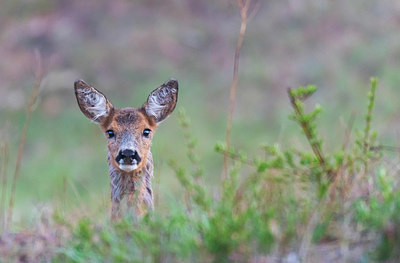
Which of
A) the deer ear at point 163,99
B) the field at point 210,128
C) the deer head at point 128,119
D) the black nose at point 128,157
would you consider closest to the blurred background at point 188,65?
the field at point 210,128

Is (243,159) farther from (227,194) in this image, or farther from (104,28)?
(104,28)

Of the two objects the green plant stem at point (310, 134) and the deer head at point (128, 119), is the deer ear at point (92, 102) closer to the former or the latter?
the deer head at point (128, 119)

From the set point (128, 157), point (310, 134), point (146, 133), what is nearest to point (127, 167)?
point (128, 157)

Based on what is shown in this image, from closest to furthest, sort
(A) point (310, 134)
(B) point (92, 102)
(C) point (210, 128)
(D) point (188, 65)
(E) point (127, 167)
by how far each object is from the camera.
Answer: (A) point (310, 134)
(E) point (127, 167)
(B) point (92, 102)
(C) point (210, 128)
(D) point (188, 65)

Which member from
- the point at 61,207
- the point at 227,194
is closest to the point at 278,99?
the point at 61,207

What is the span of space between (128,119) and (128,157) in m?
0.45

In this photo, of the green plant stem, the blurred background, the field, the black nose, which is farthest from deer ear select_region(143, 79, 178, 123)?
the blurred background

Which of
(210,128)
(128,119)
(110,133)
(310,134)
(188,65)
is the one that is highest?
(188,65)

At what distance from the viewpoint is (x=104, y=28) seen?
20625 millimetres

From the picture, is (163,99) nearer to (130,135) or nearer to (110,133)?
(130,135)

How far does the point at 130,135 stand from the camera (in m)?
6.15

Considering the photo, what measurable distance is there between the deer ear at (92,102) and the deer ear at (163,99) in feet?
1.08

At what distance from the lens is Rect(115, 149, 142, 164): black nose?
5.96 meters

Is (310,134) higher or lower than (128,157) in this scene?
higher
